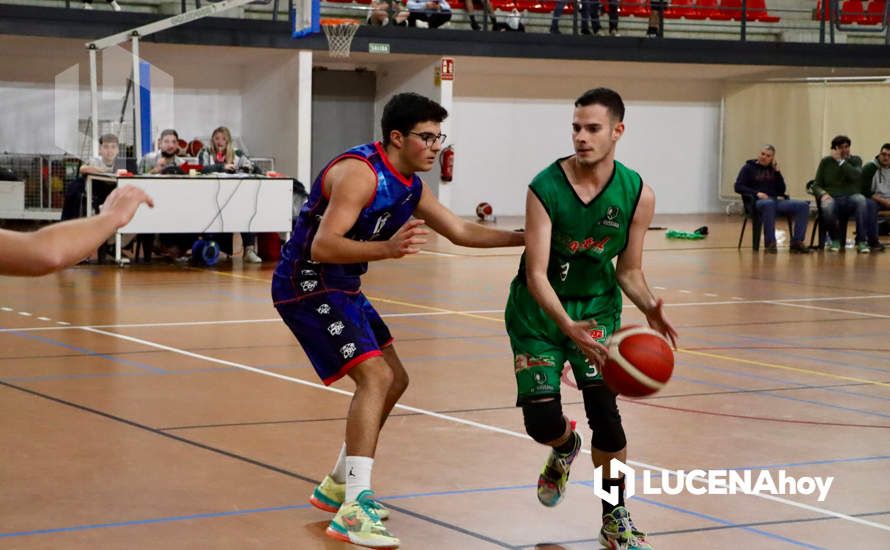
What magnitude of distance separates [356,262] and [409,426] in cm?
199

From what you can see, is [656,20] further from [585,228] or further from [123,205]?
[123,205]

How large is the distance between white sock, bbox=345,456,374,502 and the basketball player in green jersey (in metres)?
0.64

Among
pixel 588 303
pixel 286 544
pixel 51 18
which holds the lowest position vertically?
pixel 286 544

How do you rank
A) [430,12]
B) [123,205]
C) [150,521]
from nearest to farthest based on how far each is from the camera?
[123,205] < [150,521] < [430,12]

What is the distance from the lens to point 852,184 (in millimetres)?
18609

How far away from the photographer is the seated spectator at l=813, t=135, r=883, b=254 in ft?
60.9

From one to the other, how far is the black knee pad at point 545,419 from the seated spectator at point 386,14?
1907 centimetres

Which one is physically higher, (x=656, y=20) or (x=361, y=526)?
(x=656, y=20)

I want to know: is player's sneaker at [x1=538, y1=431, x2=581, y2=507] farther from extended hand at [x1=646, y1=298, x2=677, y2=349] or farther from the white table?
the white table

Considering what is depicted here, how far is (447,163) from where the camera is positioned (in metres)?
24.4

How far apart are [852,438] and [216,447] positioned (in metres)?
3.24

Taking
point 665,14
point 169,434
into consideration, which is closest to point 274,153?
point 665,14

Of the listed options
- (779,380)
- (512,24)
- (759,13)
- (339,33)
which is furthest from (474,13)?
(779,380)

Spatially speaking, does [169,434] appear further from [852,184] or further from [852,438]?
[852,184]
